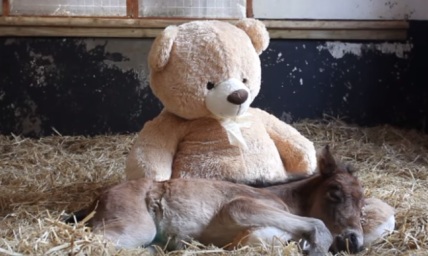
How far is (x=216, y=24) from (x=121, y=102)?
196 cm

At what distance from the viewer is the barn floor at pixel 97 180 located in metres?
2.10

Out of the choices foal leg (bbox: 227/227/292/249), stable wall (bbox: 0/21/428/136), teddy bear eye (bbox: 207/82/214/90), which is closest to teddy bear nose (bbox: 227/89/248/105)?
teddy bear eye (bbox: 207/82/214/90)

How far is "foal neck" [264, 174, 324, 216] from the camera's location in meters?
2.43

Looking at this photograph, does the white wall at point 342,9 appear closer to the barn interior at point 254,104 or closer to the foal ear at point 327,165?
the barn interior at point 254,104

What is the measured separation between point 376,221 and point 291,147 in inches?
19.5

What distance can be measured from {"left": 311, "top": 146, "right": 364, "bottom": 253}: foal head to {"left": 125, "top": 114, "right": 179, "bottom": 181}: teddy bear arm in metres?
0.54

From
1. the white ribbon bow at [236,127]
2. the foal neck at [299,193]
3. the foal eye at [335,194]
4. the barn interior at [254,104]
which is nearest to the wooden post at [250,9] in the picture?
the barn interior at [254,104]

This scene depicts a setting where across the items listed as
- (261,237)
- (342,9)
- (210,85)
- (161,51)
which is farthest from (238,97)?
(342,9)

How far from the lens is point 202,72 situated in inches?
104

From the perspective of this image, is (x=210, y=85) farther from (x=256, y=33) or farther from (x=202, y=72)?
(x=256, y=33)

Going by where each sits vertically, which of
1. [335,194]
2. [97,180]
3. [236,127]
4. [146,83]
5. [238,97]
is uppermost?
[238,97]

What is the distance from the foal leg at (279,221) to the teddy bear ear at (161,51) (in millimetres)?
651

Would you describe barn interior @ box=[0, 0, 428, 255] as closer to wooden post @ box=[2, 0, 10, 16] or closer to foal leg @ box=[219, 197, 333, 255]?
wooden post @ box=[2, 0, 10, 16]

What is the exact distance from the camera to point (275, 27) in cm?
466
